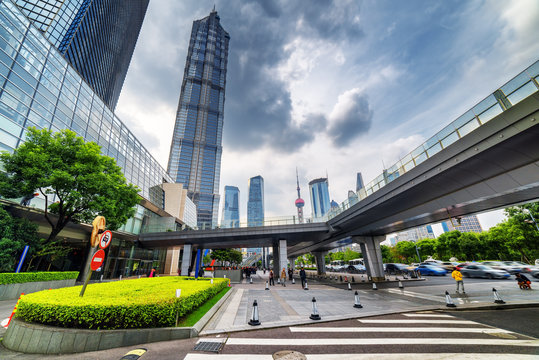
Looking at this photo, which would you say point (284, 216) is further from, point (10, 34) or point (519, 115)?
point (10, 34)

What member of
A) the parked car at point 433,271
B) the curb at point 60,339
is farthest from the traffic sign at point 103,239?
the parked car at point 433,271

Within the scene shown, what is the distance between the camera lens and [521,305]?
443 inches

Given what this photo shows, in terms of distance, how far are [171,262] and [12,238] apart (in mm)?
33972

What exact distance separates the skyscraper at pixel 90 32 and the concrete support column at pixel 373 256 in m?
52.7

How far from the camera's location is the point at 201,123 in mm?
154250

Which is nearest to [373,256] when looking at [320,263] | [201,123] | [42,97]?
[320,263]

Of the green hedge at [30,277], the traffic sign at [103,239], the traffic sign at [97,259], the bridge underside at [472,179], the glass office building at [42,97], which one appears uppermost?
the glass office building at [42,97]

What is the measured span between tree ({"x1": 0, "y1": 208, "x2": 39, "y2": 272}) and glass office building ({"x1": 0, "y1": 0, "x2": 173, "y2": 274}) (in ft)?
14.8

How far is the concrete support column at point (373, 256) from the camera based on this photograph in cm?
2883

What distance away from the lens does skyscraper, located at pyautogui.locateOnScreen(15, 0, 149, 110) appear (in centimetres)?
4266

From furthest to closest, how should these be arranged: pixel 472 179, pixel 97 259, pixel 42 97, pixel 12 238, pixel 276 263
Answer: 1. pixel 276 263
2. pixel 42 97
3. pixel 12 238
4. pixel 472 179
5. pixel 97 259

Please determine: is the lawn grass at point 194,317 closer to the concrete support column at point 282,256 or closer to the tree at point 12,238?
the tree at point 12,238

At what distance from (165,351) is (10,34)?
3132 cm

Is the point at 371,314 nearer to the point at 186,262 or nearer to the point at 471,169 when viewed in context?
the point at 471,169
